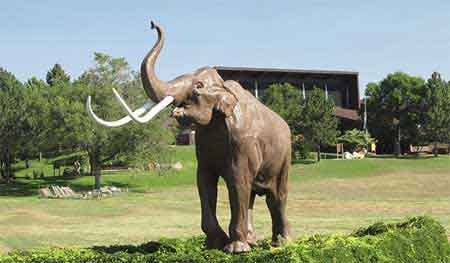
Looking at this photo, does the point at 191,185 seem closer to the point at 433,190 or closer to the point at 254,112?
the point at 433,190

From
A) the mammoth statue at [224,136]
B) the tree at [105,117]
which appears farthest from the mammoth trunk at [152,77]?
the tree at [105,117]

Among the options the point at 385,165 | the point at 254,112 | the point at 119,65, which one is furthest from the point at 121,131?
the point at 254,112

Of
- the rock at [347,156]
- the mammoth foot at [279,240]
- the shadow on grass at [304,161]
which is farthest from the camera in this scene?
the rock at [347,156]

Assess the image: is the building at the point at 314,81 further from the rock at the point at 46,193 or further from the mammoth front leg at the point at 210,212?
the mammoth front leg at the point at 210,212

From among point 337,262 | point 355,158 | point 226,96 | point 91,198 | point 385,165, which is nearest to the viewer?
point 337,262

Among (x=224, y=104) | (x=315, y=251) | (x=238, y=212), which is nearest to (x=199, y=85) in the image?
(x=224, y=104)

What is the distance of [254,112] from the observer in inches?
367

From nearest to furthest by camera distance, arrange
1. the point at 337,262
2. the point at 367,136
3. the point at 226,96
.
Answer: the point at 337,262
the point at 226,96
the point at 367,136

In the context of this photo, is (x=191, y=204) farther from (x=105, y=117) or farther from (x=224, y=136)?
(x=224, y=136)

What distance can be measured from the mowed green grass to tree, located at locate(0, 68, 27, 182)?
298cm

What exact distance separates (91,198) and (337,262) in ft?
96.5

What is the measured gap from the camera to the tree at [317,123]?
5259cm

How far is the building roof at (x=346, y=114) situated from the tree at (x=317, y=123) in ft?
50.3

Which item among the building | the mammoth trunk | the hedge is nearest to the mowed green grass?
the hedge
